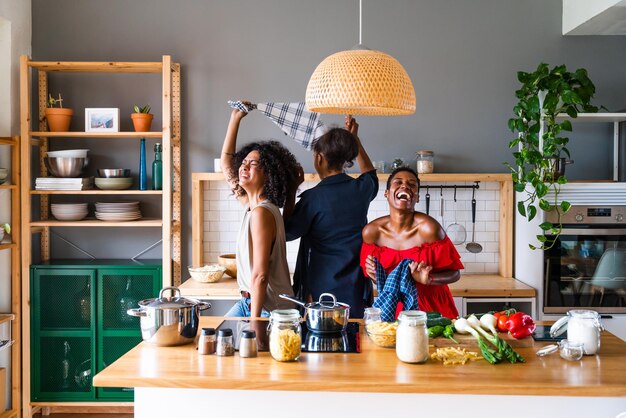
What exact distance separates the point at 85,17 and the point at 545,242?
366 centimetres

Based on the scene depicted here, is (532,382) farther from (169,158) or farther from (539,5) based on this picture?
(539,5)

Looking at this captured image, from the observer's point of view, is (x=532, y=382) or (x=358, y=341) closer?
(x=532, y=382)

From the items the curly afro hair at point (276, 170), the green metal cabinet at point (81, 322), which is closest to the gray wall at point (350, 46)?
the green metal cabinet at point (81, 322)

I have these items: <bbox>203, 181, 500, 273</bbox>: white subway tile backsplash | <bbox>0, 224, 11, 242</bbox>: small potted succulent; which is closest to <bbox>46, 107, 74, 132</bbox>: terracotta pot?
<bbox>0, 224, 11, 242</bbox>: small potted succulent

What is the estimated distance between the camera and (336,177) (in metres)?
3.69

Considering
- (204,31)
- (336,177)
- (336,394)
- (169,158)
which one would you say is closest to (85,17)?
(204,31)

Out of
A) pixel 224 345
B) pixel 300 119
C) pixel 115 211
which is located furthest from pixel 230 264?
pixel 224 345

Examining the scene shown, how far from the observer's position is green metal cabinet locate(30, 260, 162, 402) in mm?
4953

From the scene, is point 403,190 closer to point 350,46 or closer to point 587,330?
point 587,330

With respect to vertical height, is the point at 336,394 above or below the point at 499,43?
below

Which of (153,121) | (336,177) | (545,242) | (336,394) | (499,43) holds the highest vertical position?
(499,43)

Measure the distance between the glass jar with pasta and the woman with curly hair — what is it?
0.60m

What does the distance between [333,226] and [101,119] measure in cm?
222

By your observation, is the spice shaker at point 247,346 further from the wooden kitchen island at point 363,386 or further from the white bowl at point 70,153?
the white bowl at point 70,153
